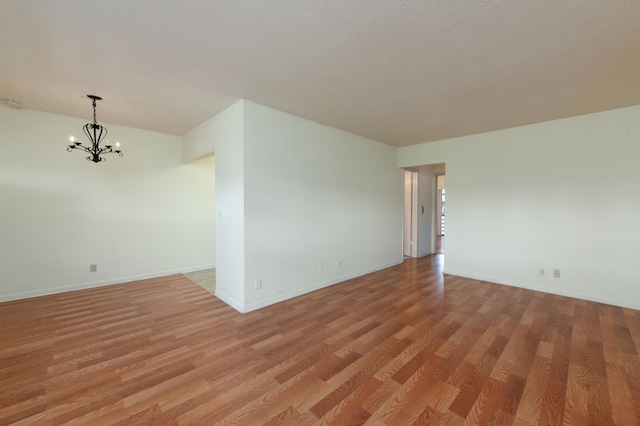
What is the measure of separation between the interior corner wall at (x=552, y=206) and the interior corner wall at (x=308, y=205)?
1472mm

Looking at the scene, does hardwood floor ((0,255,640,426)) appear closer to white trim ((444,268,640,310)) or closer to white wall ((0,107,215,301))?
white trim ((444,268,640,310))

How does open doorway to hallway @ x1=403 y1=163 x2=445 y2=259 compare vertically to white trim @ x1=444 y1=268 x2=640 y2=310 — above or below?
above

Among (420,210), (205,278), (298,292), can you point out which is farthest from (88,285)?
(420,210)

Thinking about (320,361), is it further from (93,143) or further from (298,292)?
(93,143)

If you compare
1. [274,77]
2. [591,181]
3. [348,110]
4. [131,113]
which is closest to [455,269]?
[591,181]

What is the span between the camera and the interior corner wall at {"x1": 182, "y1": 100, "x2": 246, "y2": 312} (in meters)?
3.30

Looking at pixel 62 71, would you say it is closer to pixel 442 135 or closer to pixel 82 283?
pixel 82 283

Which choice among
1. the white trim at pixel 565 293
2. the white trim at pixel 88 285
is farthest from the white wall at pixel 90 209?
the white trim at pixel 565 293

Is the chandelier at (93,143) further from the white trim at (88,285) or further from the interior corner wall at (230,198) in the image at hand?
the white trim at (88,285)

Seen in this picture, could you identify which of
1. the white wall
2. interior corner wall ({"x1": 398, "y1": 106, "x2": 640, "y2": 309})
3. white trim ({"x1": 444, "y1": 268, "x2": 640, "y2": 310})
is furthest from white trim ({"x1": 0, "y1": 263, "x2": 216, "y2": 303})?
white trim ({"x1": 444, "y1": 268, "x2": 640, "y2": 310})

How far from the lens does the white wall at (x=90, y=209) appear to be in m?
3.64

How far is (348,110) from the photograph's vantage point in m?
3.58

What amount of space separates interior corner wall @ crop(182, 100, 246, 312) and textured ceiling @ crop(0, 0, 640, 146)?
0.29 meters

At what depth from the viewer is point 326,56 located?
2254mm
